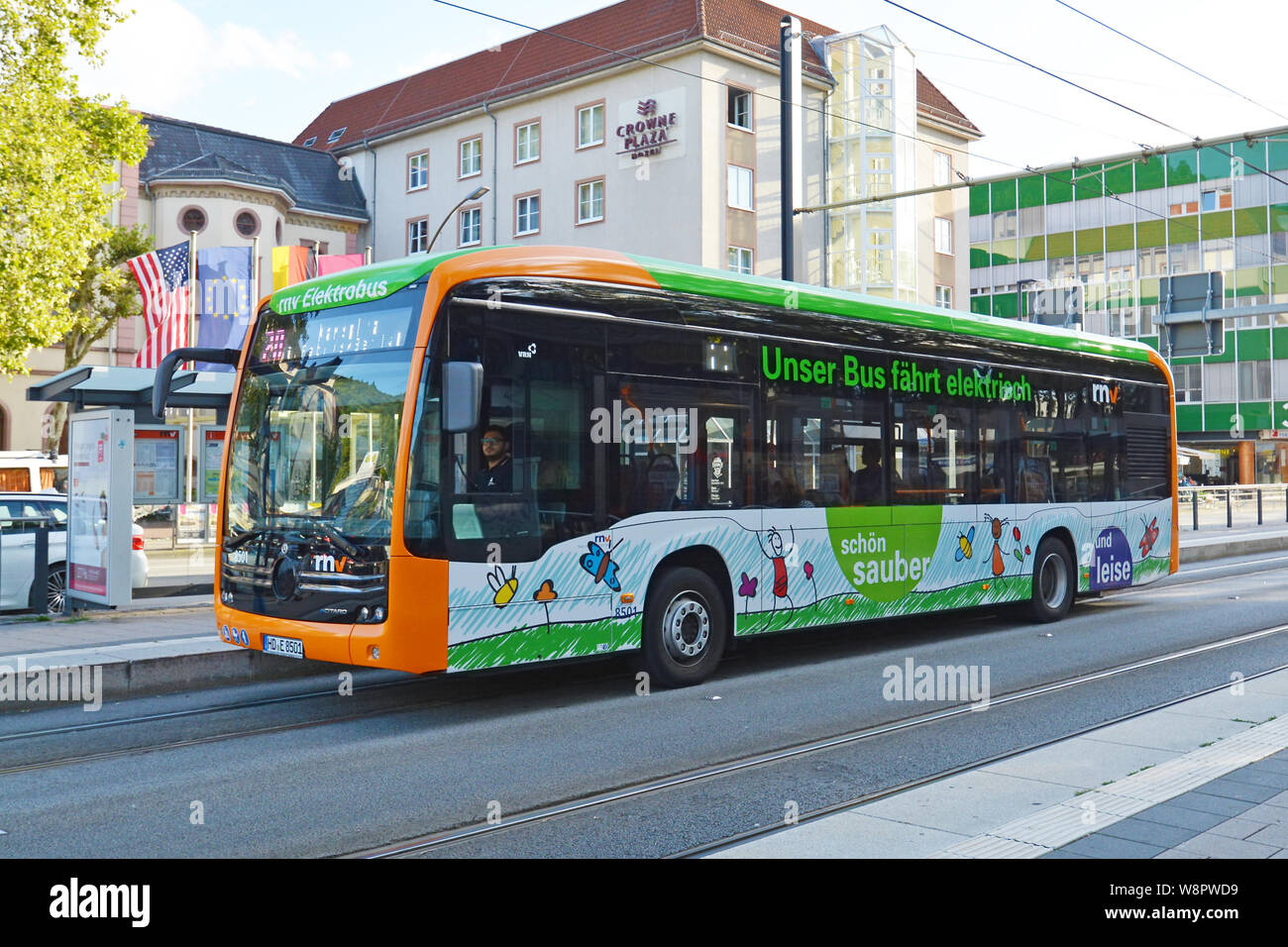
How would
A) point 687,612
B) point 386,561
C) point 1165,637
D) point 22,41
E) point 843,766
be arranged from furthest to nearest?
point 22,41, point 1165,637, point 687,612, point 386,561, point 843,766

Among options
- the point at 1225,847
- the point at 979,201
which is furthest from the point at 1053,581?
the point at 979,201

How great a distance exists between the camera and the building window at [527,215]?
43062mm

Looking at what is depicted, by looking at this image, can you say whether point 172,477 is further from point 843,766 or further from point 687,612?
point 843,766

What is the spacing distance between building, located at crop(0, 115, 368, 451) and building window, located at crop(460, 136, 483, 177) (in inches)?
247

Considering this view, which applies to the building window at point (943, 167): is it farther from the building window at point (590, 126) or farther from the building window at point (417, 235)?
the building window at point (417, 235)

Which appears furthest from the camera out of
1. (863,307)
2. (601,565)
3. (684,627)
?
(863,307)

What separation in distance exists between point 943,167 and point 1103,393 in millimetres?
34610

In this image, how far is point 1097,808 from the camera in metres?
Result: 5.41

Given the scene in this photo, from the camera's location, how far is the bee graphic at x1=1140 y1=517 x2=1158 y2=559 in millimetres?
15133

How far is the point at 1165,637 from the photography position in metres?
12.2

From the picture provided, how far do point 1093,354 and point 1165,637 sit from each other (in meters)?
3.80

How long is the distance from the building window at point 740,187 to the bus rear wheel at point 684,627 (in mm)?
29817

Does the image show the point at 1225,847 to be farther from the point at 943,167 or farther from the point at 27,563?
the point at 943,167
